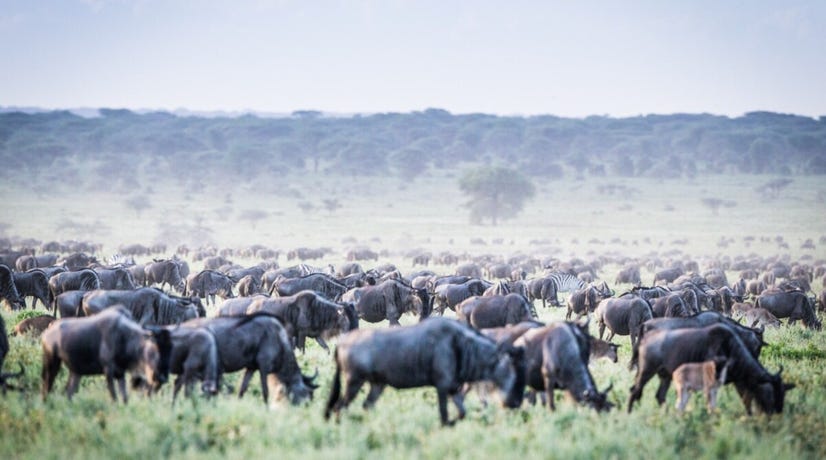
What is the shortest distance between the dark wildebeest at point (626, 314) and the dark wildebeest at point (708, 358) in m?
5.52

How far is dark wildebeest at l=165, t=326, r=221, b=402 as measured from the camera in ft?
33.6

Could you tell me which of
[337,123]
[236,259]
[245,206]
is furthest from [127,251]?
[337,123]

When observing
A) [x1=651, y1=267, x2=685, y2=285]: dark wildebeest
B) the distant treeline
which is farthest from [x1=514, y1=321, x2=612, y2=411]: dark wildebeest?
the distant treeline

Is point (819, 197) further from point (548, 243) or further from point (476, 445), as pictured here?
point (476, 445)

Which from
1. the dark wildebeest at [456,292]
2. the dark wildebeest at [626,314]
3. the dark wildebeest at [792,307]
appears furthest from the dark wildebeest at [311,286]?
the dark wildebeest at [792,307]

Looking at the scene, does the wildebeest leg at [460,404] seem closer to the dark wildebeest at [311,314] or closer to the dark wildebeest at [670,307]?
the dark wildebeest at [311,314]

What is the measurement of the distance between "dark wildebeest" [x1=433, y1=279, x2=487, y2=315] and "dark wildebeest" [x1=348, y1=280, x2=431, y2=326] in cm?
187

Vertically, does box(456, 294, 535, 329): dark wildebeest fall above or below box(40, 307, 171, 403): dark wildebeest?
below

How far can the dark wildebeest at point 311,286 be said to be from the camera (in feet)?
63.0

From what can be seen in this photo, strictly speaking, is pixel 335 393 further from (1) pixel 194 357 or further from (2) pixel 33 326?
(2) pixel 33 326

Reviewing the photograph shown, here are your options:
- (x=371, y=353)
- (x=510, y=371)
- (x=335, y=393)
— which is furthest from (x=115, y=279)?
(x=510, y=371)

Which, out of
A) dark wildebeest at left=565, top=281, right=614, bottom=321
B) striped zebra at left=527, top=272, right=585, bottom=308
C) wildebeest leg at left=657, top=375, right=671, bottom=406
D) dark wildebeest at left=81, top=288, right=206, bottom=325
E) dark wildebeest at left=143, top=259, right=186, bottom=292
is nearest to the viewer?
wildebeest leg at left=657, top=375, right=671, bottom=406

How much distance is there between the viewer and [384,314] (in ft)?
60.3

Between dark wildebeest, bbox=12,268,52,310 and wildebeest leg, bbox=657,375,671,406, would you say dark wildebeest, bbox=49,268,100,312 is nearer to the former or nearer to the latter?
dark wildebeest, bbox=12,268,52,310
